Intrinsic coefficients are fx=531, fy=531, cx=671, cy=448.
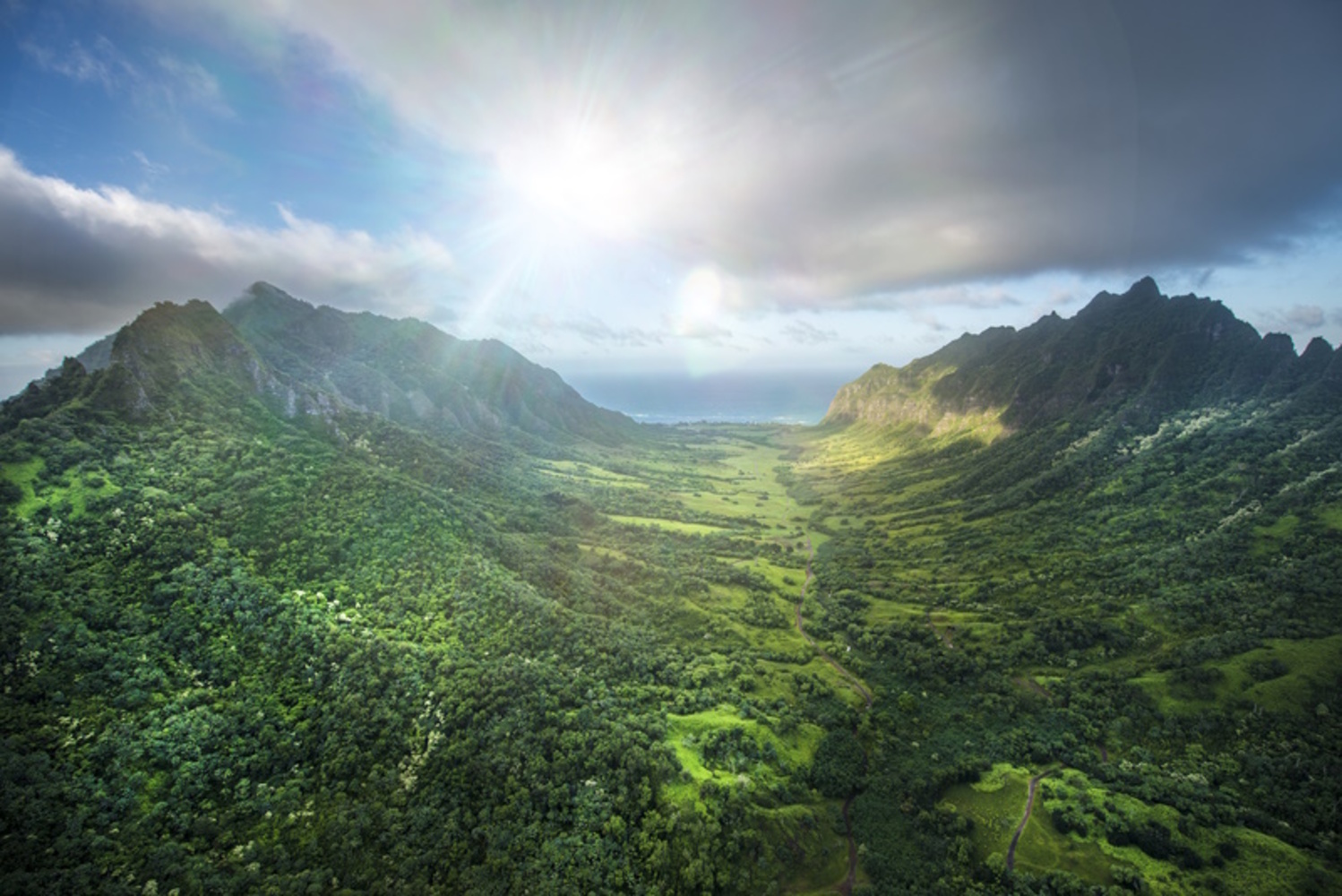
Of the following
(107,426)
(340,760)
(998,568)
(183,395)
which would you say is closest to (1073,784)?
(998,568)

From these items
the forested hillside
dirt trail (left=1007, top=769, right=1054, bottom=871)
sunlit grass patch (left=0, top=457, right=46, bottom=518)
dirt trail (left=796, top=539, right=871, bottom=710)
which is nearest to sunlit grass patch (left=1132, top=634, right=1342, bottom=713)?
the forested hillside

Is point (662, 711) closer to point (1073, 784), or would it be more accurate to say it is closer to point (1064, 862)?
point (1064, 862)

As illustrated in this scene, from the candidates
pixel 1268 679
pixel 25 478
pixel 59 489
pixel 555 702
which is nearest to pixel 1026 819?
pixel 1268 679

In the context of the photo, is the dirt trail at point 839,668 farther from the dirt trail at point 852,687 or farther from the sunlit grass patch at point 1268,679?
the sunlit grass patch at point 1268,679

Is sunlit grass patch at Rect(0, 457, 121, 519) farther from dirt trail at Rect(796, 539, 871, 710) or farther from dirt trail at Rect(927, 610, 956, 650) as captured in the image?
dirt trail at Rect(927, 610, 956, 650)

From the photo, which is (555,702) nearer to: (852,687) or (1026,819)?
(852,687)

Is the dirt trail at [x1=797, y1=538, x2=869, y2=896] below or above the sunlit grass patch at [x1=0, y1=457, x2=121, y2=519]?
below

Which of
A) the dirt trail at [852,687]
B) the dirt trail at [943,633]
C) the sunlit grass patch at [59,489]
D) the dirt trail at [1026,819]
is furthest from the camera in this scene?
the dirt trail at [943,633]

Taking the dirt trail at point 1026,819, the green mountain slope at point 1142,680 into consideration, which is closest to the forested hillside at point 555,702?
the dirt trail at point 1026,819

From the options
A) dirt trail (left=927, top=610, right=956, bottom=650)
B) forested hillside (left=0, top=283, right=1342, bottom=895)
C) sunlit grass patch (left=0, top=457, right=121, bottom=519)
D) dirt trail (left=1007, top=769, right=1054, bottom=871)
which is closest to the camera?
forested hillside (left=0, top=283, right=1342, bottom=895)
